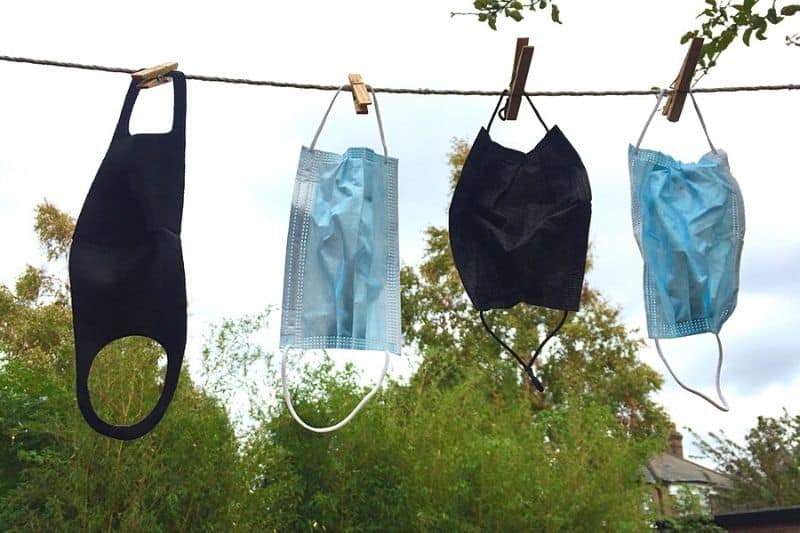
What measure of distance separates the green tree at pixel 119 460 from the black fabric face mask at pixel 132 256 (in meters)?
2.98

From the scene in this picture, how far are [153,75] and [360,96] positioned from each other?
509mm

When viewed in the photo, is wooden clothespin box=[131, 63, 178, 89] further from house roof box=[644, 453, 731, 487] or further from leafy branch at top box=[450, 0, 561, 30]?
house roof box=[644, 453, 731, 487]

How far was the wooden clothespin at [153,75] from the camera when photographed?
2.19 metres

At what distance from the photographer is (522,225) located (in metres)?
2.39

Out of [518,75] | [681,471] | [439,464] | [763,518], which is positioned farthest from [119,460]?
[681,471]

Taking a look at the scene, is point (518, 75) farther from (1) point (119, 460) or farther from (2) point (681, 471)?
(2) point (681, 471)

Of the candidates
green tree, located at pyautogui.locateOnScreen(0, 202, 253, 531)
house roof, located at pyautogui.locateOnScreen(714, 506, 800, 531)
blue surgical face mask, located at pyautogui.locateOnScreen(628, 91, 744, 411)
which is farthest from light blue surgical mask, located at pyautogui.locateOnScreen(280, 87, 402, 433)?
house roof, located at pyautogui.locateOnScreen(714, 506, 800, 531)

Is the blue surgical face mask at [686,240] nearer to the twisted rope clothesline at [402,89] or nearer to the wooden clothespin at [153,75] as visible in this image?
the twisted rope clothesline at [402,89]

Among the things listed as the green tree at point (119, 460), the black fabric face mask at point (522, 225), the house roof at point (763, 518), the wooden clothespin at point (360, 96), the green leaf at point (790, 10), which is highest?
the green leaf at point (790, 10)

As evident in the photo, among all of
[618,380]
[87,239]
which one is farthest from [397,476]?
[618,380]

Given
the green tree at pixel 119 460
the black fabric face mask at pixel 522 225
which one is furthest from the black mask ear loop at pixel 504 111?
the green tree at pixel 119 460

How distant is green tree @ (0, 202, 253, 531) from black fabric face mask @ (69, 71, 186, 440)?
2.98 metres

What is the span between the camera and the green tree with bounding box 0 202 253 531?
15.9ft

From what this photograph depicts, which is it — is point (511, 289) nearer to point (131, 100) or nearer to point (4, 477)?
point (131, 100)
